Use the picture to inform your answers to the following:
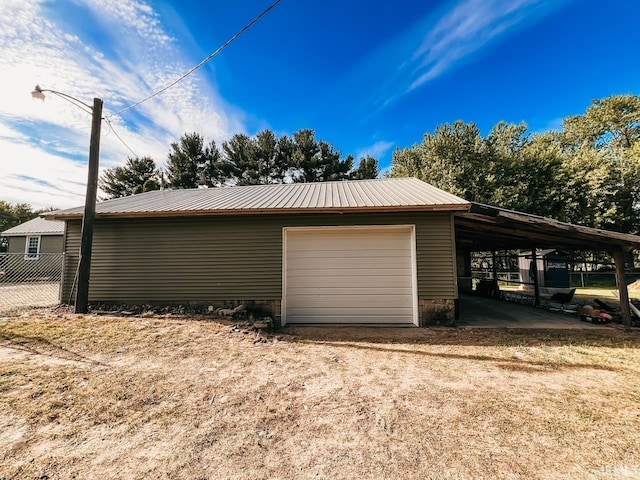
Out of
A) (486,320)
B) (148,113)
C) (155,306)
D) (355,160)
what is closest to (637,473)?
(486,320)

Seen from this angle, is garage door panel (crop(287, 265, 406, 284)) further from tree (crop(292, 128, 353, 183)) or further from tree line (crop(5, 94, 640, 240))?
Result: tree (crop(292, 128, 353, 183))

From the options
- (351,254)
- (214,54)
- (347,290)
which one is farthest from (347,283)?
(214,54)

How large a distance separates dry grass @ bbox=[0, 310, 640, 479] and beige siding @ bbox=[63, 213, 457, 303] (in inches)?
67.4

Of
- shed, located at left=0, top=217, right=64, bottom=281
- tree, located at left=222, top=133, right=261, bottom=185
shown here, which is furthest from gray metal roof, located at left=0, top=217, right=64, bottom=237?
tree, located at left=222, top=133, right=261, bottom=185

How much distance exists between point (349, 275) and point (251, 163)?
1871 cm

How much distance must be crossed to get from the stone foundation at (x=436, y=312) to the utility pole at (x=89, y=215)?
7.88m

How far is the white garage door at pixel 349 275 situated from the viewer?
248 inches

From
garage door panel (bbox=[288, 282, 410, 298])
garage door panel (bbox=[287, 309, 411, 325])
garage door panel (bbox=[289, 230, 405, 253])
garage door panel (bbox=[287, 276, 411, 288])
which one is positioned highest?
garage door panel (bbox=[289, 230, 405, 253])

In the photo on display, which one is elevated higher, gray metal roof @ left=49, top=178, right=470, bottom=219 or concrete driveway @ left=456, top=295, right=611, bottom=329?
gray metal roof @ left=49, top=178, right=470, bottom=219

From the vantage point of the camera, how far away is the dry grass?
6.29 feet

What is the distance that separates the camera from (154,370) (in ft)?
11.7

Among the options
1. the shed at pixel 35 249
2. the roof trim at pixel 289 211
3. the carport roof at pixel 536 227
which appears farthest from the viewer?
the shed at pixel 35 249

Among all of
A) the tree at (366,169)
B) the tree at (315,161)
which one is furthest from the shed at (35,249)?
the tree at (366,169)

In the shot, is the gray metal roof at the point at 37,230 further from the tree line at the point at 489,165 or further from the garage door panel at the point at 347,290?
the garage door panel at the point at 347,290
